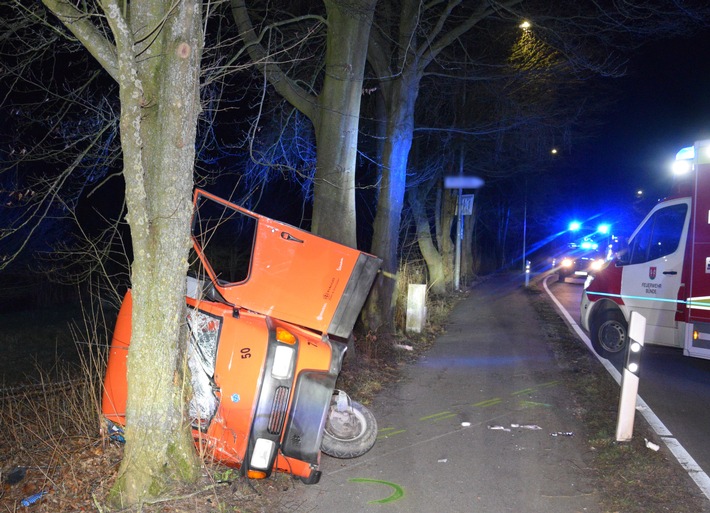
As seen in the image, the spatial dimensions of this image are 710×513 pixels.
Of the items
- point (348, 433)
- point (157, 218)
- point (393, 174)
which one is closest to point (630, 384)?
point (348, 433)

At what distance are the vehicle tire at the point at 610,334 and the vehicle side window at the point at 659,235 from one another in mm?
1040

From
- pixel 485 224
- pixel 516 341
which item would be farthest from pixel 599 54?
pixel 485 224

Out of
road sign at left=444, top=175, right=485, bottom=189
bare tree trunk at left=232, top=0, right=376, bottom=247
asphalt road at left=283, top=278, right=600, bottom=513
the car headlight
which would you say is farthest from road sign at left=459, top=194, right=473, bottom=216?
the car headlight

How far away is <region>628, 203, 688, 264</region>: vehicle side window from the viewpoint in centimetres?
941

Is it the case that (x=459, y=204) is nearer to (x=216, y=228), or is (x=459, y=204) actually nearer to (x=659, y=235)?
(x=659, y=235)

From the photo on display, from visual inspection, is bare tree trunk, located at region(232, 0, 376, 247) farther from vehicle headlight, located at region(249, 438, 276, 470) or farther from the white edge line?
vehicle headlight, located at region(249, 438, 276, 470)

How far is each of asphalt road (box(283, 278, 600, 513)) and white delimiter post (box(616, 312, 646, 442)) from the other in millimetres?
443

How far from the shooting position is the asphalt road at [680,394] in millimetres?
6398

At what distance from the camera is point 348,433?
598 cm

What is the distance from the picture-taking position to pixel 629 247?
404 inches

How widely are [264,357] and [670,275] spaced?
7261mm

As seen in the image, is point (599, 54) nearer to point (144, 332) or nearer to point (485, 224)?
point (144, 332)

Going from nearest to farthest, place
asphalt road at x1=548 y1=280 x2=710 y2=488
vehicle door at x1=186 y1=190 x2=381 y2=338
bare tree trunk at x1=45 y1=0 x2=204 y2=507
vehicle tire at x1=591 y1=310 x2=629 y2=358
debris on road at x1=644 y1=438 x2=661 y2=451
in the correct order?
bare tree trunk at x1=45 y1=0 x2=204 y2=507
vehicle door at x1=186 y1=190 x2=381 y2=338
debris on road at x1=644 y1=438 x2=661 y2=451
asphalt road at x1=548 y1=280 x2=710 y2=488
vehicle tire at x1=591 y1=310 x2=629 y2=358

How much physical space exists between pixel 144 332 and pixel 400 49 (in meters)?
10.2
